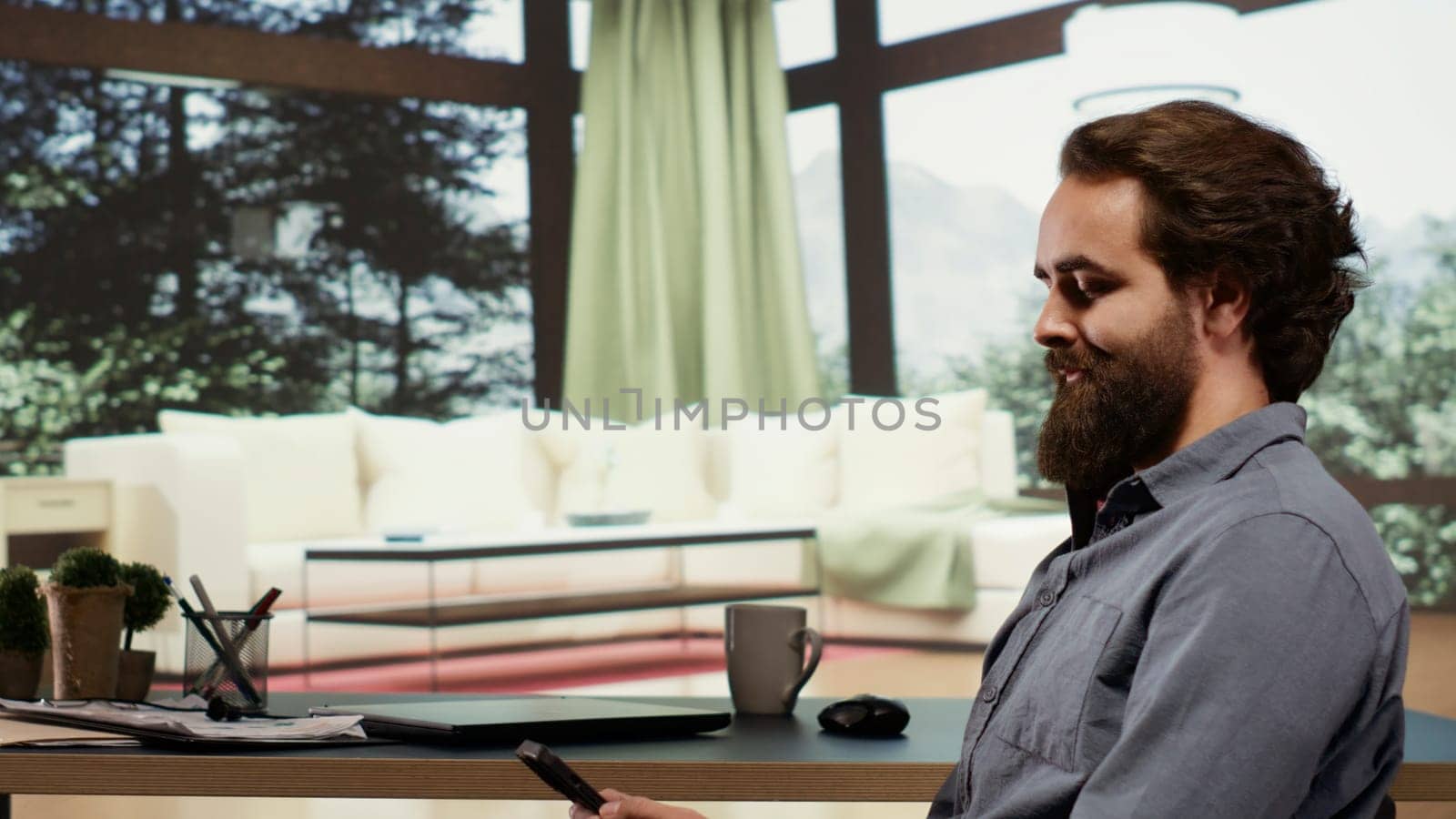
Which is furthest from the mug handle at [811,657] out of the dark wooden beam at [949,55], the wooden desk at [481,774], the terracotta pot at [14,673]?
the dark wooden beam at [949,55]

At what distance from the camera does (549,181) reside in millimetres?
6570

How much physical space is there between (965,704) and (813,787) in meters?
0.38

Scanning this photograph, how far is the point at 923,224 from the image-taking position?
6.38m

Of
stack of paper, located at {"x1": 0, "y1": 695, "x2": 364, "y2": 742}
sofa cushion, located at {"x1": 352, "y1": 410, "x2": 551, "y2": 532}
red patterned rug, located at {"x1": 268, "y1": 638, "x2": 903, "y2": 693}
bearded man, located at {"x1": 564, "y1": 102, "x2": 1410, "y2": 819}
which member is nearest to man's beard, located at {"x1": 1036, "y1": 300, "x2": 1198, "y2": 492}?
bearded man, located at {"x1": 564, "y1": 102, "x2": 1410, "y2": 819}

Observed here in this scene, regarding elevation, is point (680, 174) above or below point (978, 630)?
above

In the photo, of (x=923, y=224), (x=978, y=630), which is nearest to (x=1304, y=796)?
(x=978, y=630)

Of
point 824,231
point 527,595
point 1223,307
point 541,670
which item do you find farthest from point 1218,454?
point 824,231

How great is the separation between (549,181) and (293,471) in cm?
229

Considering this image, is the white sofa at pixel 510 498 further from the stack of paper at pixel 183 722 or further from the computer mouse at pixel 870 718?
the computer mouse at pixel 870 718

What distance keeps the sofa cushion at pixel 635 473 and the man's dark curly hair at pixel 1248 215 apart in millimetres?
4531

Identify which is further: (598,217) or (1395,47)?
(598,217)

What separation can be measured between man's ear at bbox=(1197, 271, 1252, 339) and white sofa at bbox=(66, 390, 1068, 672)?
11.1ft

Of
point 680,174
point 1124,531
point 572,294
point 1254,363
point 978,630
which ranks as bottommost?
point 978,630

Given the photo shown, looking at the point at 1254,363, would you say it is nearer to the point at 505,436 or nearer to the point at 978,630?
the point at 978,630
